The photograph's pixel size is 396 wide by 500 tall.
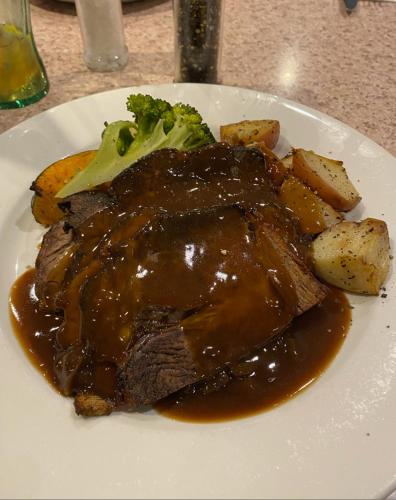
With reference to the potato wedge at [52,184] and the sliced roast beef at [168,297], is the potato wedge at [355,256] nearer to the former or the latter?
the sliced roast beef at [168,297]

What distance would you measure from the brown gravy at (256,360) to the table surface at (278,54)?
120 cm

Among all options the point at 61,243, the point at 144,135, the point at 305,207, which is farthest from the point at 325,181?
the point at 61,243

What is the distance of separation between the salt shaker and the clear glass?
0.35 m

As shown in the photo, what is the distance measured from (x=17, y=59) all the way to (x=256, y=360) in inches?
81.3

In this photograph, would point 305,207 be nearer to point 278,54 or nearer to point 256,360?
point 256,360

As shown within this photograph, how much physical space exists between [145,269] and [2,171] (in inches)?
42.7

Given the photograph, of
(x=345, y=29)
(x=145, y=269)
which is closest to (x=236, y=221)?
(x=145, y=269)

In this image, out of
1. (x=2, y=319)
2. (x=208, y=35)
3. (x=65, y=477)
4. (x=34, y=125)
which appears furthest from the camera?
(x=208, y=35)

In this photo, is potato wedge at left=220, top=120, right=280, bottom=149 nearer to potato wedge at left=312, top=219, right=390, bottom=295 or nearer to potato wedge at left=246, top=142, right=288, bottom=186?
potato wedge at left=246, top=142, right=288, bottom=186

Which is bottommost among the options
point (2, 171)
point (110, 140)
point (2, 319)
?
point (2, 319)

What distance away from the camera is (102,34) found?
315cm

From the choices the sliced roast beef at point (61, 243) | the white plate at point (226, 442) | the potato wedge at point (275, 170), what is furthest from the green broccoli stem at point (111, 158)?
the white plate at point (226, 442)

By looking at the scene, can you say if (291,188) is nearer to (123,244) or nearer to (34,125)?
(123,244)

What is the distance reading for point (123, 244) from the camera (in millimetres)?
1803
